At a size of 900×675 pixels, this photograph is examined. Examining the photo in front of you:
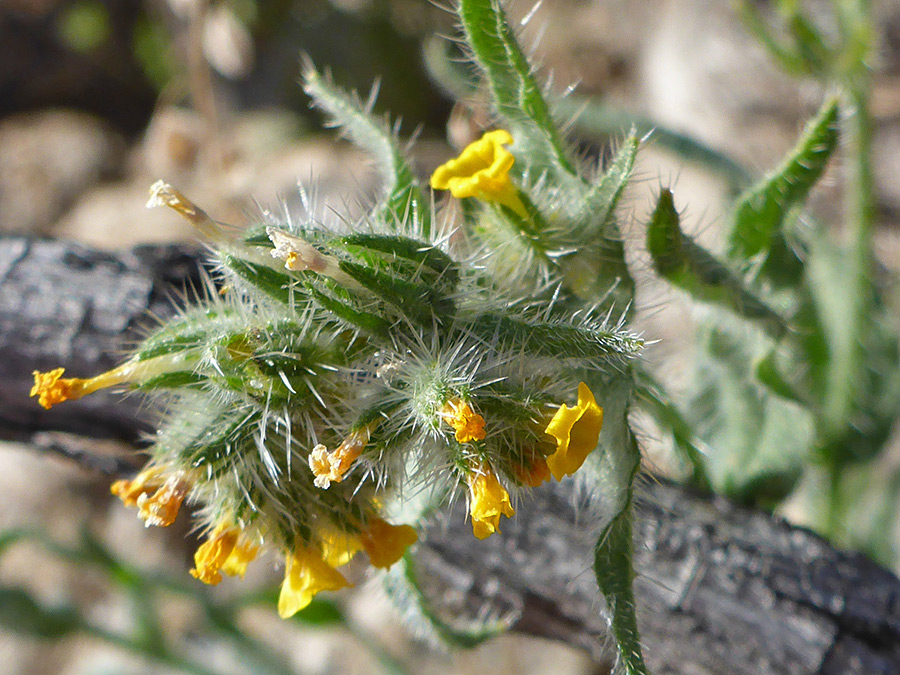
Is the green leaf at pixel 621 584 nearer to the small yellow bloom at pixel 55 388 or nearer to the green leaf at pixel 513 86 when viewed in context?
the green leaf at pixel 513 86

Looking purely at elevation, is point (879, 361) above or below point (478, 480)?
below

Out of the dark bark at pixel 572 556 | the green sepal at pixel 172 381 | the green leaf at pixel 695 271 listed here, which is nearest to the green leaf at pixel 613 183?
the green leaf at pixel 695 271

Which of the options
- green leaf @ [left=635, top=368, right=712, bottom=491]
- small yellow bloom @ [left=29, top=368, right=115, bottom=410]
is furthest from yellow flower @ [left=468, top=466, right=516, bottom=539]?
small yellow bloom @ [left=29, top=368, right=115, bottom=410]

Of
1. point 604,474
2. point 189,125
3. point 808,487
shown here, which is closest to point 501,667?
point 808,487

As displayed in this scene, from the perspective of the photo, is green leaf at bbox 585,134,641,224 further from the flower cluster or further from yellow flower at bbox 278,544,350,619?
yellow flower at bbox 278,544,350,619

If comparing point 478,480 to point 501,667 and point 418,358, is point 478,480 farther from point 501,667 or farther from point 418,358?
point 501,667
